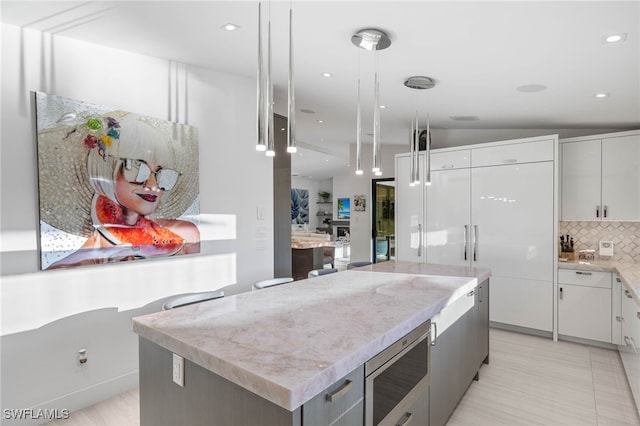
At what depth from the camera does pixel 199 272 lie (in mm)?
3301

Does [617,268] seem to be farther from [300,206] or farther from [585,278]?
[300,206]

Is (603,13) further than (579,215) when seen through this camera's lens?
No

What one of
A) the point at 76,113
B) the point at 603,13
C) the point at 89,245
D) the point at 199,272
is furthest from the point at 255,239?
the point at 603,13

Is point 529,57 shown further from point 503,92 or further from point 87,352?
point 87,352

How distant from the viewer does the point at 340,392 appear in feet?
4.08

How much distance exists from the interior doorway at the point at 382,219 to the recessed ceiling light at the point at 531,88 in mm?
3850

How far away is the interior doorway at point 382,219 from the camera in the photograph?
7.56 meters

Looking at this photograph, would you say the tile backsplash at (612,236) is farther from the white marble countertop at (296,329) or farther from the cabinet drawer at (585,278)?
the white marble countertop at (296,329)

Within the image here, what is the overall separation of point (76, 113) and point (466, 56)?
9.68ft

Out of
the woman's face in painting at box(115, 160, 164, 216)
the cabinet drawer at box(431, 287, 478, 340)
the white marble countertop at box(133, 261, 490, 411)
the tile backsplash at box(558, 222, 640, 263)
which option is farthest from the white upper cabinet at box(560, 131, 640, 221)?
the woman's face in painting at box(115, 160, 164, 216)

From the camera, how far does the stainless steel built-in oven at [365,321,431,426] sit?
1.45 metres

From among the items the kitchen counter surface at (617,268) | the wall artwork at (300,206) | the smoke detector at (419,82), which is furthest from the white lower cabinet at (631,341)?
the wall artwork at (300,206)

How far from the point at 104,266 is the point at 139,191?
63 centimetres

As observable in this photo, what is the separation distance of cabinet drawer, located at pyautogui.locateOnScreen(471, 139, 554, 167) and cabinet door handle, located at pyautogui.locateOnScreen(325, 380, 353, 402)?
391cm
